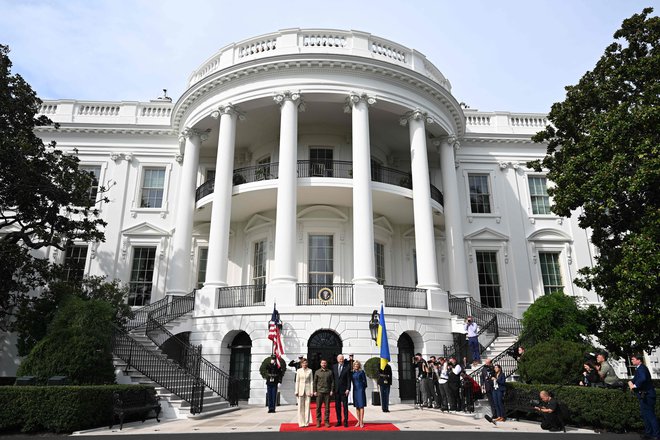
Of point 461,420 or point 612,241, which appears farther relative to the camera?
point 612,241

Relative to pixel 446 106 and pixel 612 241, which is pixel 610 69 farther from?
pixel 446 106

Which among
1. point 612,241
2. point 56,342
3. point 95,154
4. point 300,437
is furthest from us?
point 95,154

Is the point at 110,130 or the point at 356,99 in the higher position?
the point at 110,130

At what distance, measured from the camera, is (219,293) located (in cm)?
1648

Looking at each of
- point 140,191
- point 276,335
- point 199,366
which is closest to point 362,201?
point 276,335

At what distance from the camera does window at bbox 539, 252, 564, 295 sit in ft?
74.2

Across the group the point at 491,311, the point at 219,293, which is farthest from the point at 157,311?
the point at 491,311

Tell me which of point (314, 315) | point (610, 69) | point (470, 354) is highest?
point (610, 69)

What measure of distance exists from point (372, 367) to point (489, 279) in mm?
10922

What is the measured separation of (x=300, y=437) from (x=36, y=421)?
5.79 meters

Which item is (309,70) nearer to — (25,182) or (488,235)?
(25,182)

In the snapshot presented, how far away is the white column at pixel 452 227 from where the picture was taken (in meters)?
19.5

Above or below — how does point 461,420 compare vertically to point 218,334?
below

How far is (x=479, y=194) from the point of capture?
2402cm
